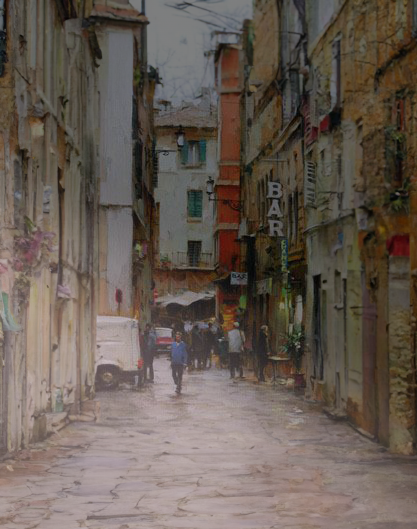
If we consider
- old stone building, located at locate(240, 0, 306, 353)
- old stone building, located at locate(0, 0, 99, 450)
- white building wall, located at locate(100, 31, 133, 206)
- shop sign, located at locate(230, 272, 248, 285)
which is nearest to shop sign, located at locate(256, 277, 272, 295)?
old stone building, located at locate(240, 0, 306, 353)

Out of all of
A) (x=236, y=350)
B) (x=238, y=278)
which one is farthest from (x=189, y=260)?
(x=236, y=350)

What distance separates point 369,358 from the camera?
11445mm

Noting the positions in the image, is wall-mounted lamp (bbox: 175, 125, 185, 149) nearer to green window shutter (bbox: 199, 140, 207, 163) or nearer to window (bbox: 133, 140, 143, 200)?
green window shutter (bbox: 199, 140, 207, 163)

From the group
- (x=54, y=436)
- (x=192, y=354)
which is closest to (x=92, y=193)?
(x=192, y=354)

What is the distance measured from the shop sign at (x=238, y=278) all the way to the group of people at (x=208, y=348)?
74cm

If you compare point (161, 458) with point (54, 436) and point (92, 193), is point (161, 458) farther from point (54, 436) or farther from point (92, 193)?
point (92, 193)

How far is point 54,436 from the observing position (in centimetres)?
1125

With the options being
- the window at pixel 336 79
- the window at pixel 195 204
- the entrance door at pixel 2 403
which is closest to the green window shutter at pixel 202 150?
the window at pixel 195 204

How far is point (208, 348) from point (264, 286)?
1259 mm

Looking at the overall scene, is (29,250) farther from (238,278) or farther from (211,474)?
(238,278)

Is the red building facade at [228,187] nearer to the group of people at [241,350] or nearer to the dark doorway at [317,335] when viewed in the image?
the group of people at [241,350]

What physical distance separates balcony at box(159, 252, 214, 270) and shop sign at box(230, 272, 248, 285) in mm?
383

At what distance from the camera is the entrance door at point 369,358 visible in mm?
11172

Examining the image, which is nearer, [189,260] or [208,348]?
[189,260]
